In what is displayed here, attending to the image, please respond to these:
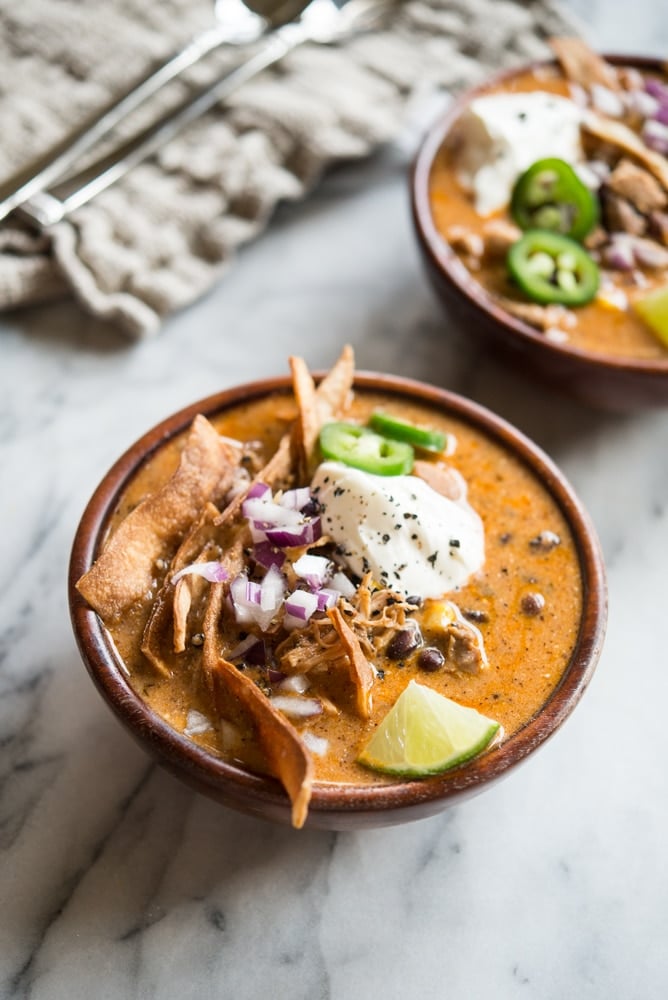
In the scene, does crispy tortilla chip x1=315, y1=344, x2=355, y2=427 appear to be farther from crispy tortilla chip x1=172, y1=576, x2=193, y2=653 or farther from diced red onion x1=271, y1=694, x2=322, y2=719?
diced red onion x1=271, y1=694, x2=322, y2=719

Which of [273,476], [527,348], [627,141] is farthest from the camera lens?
[627,141]

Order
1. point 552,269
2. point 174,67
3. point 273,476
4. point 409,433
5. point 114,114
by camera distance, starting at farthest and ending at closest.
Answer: point 174,67 < point 114,114 < point 552,269 < point 409,433 < point 273,476

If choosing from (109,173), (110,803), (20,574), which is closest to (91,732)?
(110,803)

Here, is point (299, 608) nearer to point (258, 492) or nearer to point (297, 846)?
point (258, 492)

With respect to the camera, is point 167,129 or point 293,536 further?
point 167,129

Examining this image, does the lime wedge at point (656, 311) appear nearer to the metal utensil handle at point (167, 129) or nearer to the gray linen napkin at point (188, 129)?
the gray linen napkin at point (188, 129)

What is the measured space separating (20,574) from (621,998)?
152cm

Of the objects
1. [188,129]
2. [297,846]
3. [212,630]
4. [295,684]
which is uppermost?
[188,129]

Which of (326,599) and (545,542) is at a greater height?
(326,599)

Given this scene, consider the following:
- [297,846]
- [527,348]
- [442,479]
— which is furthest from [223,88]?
[297,846]

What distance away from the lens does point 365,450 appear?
224cm

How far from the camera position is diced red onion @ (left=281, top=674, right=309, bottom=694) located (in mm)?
1948

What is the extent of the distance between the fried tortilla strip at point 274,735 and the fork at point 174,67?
5.50ft

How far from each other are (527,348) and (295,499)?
0.82 metres
